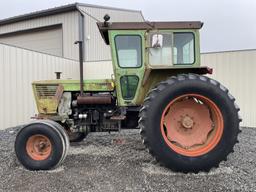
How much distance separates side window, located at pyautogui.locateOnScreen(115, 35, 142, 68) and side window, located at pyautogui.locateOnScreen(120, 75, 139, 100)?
0.20 m

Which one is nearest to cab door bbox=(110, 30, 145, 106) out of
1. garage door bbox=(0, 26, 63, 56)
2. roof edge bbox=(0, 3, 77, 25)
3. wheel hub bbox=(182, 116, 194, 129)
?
wheel hub bbox=(182, 116, 194, 129)

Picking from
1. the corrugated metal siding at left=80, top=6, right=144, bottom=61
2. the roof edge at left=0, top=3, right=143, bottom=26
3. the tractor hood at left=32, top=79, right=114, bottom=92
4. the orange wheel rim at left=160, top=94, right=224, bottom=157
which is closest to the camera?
the orange wheel rim at left=160, top=94, right=224, bottom=157

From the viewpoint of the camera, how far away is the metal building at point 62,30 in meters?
15.0

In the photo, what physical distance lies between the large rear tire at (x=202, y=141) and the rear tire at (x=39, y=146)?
1.32 m

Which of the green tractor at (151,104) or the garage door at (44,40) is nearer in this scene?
the green tractor at (151,104)

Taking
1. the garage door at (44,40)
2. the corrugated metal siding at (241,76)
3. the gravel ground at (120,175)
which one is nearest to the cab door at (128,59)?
the gravel ground at (120,175)

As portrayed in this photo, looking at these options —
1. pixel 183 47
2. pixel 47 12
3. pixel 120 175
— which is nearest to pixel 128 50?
pixel 183 47

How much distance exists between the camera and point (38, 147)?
15.9ft

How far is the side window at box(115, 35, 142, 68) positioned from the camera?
512 centimetres

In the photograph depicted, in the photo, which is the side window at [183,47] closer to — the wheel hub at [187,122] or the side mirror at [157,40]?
the side mirror at [157,40]

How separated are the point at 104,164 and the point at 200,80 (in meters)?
1.98

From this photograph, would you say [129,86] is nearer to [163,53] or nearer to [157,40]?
[163,53]

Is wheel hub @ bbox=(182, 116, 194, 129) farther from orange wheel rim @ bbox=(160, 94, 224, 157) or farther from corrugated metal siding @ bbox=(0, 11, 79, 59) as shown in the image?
corrugated metal siding @ bbox=(0, 11, 79, 59)

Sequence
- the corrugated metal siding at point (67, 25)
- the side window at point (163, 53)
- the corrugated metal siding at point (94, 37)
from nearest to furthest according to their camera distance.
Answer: the side window at point (163, 53)
the corrugated metal siding at point (67, 25)
the corrugated metal siding at point (94, 37)
